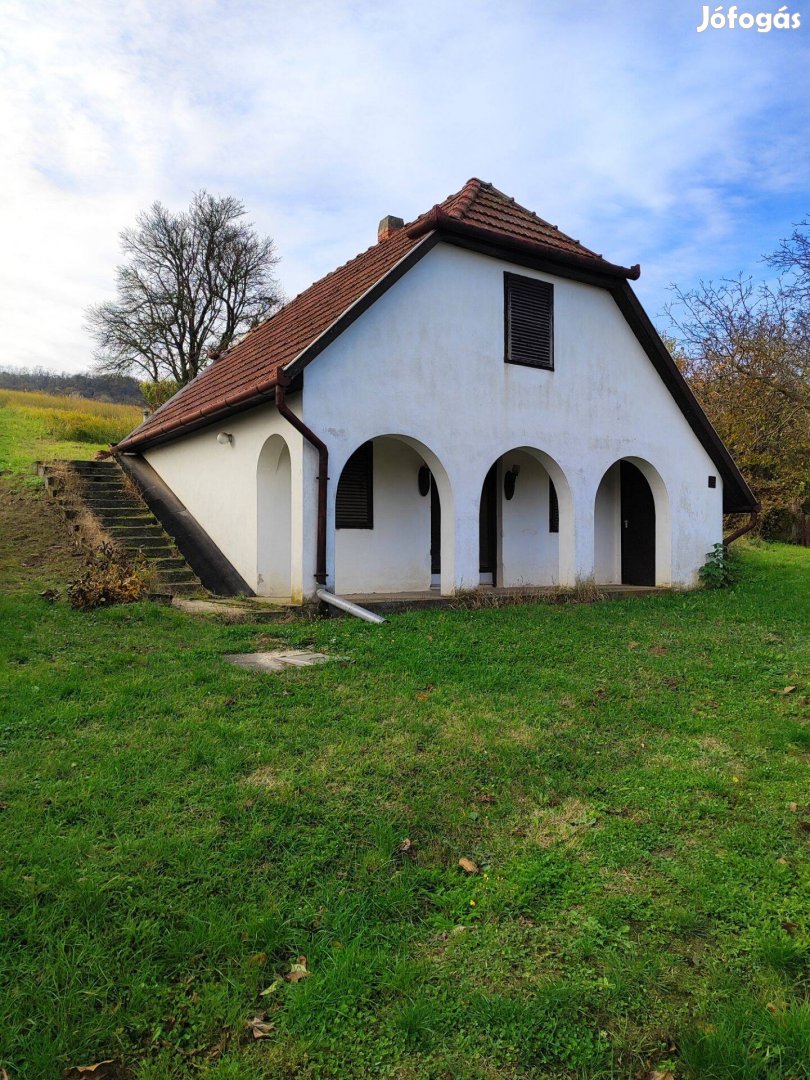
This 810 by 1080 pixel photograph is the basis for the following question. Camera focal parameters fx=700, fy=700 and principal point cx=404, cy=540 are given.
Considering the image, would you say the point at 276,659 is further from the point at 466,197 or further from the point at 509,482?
the point at 466,197

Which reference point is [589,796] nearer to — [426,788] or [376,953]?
[426,788]

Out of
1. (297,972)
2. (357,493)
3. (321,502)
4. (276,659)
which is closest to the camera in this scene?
(297,972)

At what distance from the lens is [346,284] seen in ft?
35.0

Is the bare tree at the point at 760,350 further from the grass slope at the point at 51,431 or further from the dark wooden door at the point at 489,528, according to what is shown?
the grass slope at the point at 51,431

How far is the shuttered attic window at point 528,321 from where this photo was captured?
10.4 m

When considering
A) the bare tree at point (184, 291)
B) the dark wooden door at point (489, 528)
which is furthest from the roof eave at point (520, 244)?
the bare tree at point (184, 291)

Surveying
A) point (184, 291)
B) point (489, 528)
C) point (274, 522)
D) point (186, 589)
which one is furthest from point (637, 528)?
point (184, 291)

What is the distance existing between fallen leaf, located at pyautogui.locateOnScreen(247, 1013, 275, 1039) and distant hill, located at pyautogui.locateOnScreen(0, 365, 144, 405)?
32068 millimetres

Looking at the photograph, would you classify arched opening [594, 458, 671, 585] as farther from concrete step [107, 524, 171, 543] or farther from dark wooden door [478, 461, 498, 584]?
concrete step [107, 524, 171, 543]

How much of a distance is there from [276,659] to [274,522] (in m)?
4.09

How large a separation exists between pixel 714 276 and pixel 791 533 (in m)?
12.4

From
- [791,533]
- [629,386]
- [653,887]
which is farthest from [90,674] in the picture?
[791,533]

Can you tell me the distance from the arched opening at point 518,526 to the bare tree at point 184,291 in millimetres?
18977

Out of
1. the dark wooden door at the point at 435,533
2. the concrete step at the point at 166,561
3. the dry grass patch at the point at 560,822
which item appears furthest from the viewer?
the dark wooden door at the point at 435,533
